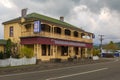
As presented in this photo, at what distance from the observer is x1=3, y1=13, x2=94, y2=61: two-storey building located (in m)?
42.3

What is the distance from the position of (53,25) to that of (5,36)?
9.12 meters

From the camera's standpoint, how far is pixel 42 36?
42375 millimetres

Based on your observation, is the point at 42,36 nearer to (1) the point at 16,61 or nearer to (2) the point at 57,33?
(2) the point at 57,33

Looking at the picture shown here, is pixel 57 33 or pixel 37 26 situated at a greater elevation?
pixel 37 26

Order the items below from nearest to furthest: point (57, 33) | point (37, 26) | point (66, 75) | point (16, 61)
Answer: point (66, 75) < point (16, 61) < point (37, 26) < point (57, 33)

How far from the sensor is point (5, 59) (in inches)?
1252

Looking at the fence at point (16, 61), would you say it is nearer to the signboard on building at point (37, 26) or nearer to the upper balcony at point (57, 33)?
the signboard on building at point (37, 26)

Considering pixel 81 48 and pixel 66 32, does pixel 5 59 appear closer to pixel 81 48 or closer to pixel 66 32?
pixel 66 32

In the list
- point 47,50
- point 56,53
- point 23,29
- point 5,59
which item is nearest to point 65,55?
point 56,53

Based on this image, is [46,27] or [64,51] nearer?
[46,27]

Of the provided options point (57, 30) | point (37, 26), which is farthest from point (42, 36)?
point (57, 30)

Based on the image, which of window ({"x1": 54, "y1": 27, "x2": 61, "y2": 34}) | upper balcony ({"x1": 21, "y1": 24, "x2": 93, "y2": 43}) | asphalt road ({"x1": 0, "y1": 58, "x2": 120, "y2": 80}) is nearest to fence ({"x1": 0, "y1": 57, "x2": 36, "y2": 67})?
upper balcony ({"x1": 21, "y1": 24, "x2": 93, "y2": 43})

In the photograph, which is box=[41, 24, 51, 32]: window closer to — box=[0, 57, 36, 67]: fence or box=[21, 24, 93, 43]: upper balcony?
box=[21, 24, 93, 43]: upper balcony

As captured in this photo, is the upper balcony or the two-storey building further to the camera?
the upper balcony
